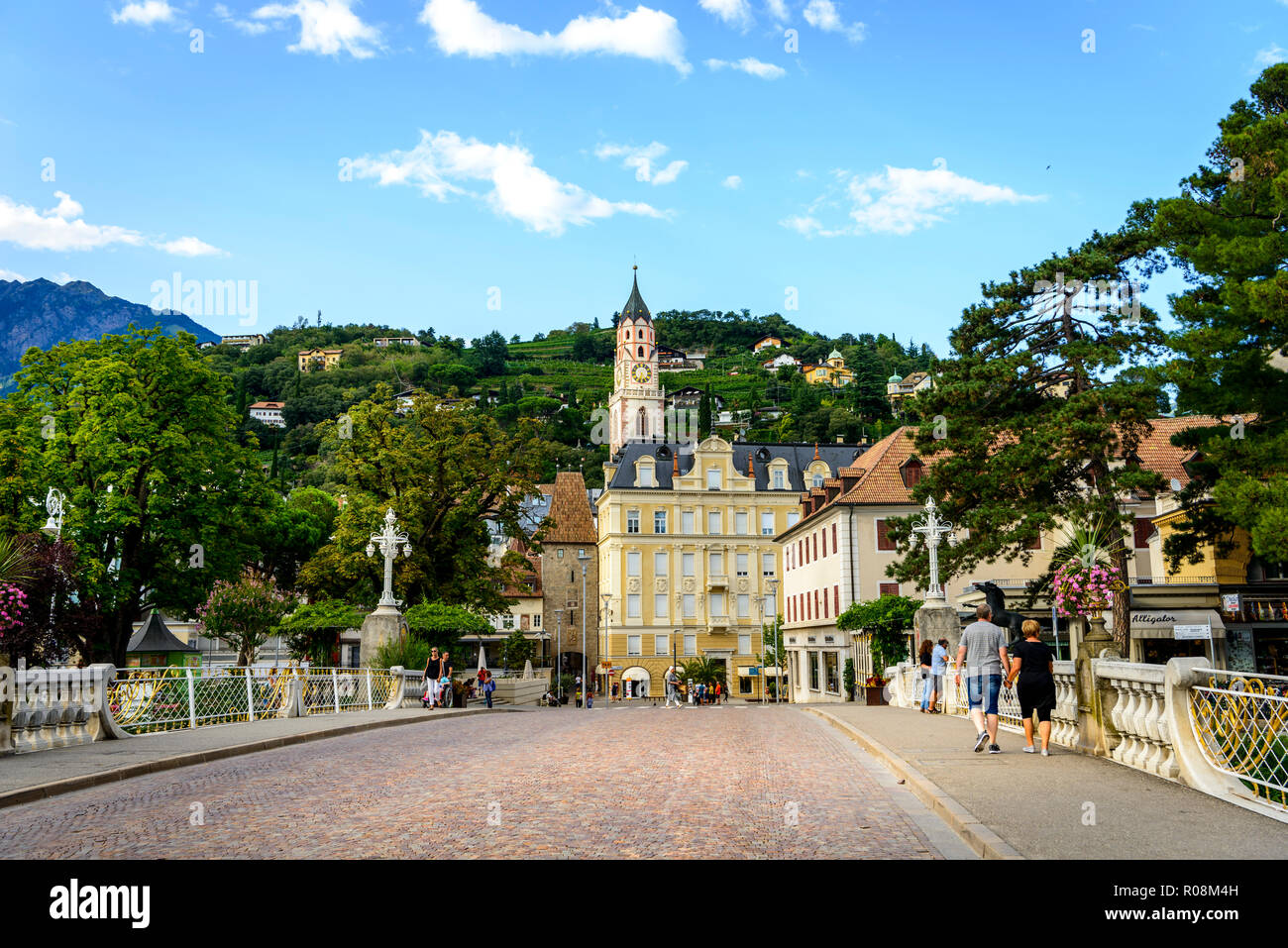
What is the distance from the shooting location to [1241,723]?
31.2ft

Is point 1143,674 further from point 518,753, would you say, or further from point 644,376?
point 644,376

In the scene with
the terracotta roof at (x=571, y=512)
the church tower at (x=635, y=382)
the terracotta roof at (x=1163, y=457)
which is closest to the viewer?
the terracotta roof at (x=1163, y=457)

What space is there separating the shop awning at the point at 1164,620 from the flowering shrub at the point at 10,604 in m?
30.0

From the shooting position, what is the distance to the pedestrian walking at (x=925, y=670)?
26312mm

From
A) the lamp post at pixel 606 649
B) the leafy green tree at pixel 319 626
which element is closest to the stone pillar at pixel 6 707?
the leafy green tree at pixel 319 626

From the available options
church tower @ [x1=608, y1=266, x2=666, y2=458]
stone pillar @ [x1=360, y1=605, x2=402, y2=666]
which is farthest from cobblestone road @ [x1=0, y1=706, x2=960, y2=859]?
church tower @ [x1=608, y1=266, x2=666, y2=458]

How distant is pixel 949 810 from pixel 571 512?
86371 mm

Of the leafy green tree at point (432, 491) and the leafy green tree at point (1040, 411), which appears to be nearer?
the leafy green tree at point (1040, 411)

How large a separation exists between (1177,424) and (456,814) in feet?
176

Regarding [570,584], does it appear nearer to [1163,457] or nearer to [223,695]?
[1163,457]

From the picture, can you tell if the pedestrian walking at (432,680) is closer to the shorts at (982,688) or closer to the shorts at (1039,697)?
the shorts at (982,688)

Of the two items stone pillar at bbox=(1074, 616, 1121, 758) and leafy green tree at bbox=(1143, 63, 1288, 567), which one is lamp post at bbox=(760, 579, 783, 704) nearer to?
leafy green tree at bbox=(1143, 63, 1288, 567)

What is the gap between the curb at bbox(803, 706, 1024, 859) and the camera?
7254 mm

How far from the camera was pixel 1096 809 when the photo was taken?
895 cm
